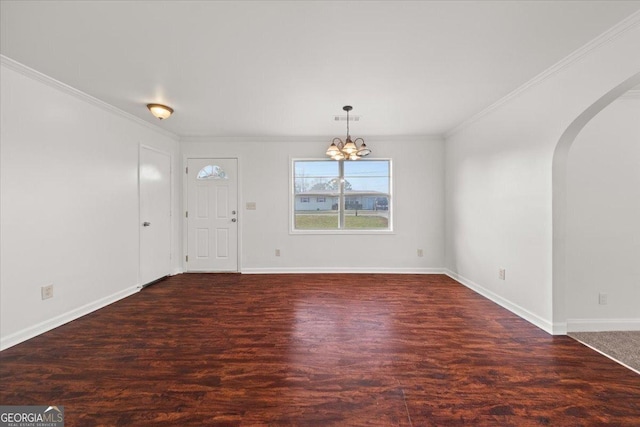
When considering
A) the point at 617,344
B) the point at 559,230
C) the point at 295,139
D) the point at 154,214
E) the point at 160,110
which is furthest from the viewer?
the point at 295,139

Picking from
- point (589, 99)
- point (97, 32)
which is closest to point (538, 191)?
point (589, 99)

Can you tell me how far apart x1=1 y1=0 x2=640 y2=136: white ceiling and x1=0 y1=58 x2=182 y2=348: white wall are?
339 millimetres

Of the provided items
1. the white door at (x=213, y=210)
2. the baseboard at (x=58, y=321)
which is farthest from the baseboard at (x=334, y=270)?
the baseboard at (x=58, y=321)

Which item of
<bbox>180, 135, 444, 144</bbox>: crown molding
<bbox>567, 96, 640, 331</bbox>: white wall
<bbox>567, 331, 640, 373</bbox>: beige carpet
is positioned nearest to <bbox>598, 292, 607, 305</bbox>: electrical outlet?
<bbox>567, 96, 640, 331</bbox>: white wall

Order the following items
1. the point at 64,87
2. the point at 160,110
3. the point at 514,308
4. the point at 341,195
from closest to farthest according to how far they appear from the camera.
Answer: the point at 64,87
the point at 514,308
the point at 160,110
the point at 341,195

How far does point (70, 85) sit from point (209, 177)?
7.45ft

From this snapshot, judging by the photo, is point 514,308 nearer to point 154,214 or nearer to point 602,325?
point 602,325

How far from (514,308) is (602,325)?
70 centimetres

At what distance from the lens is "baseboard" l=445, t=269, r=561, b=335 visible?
99.7 inches

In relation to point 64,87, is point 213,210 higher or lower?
lower

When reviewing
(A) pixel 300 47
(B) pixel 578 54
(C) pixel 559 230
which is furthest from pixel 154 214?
(B) pixel 578 54

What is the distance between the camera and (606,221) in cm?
262
